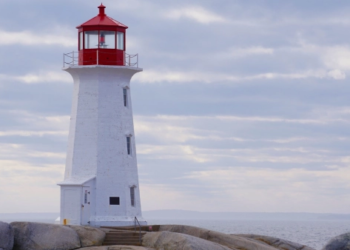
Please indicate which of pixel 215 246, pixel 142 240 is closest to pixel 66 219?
pixel 142 240

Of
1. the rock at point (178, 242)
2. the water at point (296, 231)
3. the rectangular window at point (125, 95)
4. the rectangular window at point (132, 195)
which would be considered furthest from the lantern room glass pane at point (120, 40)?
the water at point (296, 231)

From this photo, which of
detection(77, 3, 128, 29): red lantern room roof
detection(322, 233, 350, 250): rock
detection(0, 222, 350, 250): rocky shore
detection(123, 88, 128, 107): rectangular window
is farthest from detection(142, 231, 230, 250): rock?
detection(77, 3, 128, 29): red lantern room roof

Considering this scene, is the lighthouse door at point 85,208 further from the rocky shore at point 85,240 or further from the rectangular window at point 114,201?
the rocky shore at point 85,240

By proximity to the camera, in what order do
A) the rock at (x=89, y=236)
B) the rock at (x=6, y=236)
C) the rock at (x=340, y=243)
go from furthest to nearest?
the rock at (x=340, y=243) → the rock at (x=89, y=236) → the rock at (x=6, y=236)

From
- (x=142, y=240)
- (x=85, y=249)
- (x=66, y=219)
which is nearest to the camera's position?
(x=85, y=249)

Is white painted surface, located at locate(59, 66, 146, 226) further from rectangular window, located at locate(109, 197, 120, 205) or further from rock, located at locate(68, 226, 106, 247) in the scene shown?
rock, located at locate(68, 226, 106, 247)

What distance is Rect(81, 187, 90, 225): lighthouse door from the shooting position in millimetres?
27858

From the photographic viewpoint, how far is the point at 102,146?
28.4 m

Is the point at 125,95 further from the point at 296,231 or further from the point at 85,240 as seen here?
the point at 296,231

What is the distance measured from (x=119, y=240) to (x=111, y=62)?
781 cm

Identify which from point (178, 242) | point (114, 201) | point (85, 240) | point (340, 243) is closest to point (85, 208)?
point (114, 201)

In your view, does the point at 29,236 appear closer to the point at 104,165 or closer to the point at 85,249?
the point at 85,249

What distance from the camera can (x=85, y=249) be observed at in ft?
73.0

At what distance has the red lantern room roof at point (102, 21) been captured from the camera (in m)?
28.7
